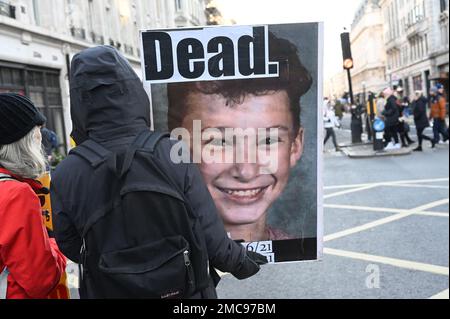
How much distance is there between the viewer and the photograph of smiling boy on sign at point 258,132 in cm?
157

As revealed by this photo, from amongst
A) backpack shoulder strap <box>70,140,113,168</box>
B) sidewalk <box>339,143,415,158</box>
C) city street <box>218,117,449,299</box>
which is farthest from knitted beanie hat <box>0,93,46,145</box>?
sidewalk <box>339,143,415,158</box>

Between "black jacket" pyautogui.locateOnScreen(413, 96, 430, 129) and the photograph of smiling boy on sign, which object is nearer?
the photograph of smiling boy on sign

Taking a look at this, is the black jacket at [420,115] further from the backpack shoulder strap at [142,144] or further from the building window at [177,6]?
the backpack shoulder strap at [142,144]

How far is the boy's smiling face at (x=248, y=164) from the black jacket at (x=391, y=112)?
9.83 m

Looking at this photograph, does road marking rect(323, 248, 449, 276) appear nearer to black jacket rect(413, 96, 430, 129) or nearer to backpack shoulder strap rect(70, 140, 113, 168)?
backpack shoulder strap rect(70, 140, 113, 168)

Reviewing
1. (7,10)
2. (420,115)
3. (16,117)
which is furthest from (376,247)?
(420,115)

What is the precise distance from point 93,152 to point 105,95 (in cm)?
17

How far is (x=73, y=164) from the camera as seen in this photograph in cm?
138

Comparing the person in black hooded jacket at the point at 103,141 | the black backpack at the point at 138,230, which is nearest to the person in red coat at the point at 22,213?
the person in black hooded jacket at the point at 103,141

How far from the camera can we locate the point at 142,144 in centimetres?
136

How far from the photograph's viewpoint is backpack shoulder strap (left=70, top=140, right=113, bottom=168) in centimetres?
136

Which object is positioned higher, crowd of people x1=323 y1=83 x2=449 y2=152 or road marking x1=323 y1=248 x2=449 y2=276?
crowd of people x1=323 y1=83 x2=449 y2=152
